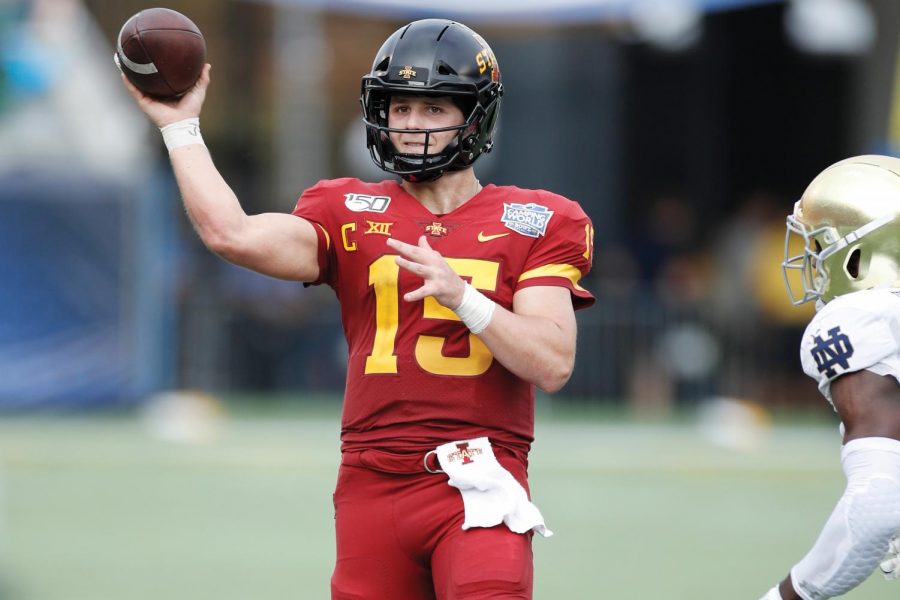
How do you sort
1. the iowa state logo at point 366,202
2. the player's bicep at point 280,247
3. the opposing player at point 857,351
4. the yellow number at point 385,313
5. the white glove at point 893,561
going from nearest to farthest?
1. the opposing player at point 857,351
2. the white glove at point 893,561
3. the player's bicep at point 280,247
4. the yellow number at point 385,313
5. the iowa state logo at point 366,202

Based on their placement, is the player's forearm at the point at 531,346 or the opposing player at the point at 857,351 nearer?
the opposing player at the point at 857,351

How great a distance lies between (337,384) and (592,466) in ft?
14.7

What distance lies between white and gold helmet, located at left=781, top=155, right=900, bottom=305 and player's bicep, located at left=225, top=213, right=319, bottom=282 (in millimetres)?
1347

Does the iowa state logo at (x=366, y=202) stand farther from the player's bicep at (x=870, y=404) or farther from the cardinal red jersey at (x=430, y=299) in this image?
the player's bicep at (x=870, y=404)

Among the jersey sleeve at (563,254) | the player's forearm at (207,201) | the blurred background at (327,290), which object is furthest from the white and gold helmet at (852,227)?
the blurred background at (327,290)

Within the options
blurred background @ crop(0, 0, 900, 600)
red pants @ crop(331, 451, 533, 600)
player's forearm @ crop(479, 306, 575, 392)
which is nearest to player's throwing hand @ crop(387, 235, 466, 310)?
player's forearm @ crop(479, 306, 575, 392)

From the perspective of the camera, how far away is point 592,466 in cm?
1155

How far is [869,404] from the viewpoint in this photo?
366 centimetres

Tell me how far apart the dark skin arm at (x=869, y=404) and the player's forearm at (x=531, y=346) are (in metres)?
0.76

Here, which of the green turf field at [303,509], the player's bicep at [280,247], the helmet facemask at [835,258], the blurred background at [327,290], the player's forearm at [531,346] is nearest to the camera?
the helmet facemask at [835,258]

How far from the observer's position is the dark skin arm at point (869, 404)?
11.9 feet

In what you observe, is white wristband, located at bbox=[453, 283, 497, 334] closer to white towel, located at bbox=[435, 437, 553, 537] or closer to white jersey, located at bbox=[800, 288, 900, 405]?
white towel, located at bbox=[435, 437, 553, 537]

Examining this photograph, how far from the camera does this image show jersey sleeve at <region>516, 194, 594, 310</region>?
4.25 m

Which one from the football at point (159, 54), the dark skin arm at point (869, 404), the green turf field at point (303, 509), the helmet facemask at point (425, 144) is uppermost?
the football at point (159, 54)
